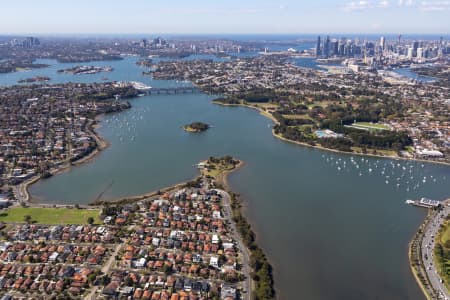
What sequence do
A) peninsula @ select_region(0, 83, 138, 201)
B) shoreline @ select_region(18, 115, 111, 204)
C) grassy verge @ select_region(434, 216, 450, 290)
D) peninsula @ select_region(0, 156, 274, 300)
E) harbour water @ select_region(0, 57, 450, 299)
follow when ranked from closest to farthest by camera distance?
peninsula @ select_region(0, 156, 274, 300)
grassy verge @ select_region(434, 216, 450, 290)
harbour water @ select_region(0, 57, 450, 299)
shoreline @ select_region(18, 115, 111, 204)
peninsula @ select_region(0, 83, 138, 201)

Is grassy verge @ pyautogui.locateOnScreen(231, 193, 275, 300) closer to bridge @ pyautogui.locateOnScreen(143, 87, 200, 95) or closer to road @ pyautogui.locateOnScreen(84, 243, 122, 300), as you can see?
road @ pyautogui.locateOnScreen(84, 243, 122, 300)

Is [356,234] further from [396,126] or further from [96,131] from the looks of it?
[96,131]

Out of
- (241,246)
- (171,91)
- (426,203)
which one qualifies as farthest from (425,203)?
(171,91)

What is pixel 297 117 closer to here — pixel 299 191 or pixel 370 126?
pixel 370 126

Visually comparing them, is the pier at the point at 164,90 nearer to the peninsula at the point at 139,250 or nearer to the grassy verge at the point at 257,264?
the peninsula at the point at 139,250

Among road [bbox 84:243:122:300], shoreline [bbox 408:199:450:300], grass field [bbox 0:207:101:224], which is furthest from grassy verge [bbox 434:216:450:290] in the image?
grass field [bbox 0:207:101:224]

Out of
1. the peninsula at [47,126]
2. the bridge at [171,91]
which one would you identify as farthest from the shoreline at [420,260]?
the bridge at [171,91]

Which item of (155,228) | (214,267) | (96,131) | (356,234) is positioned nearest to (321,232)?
(356,234)
